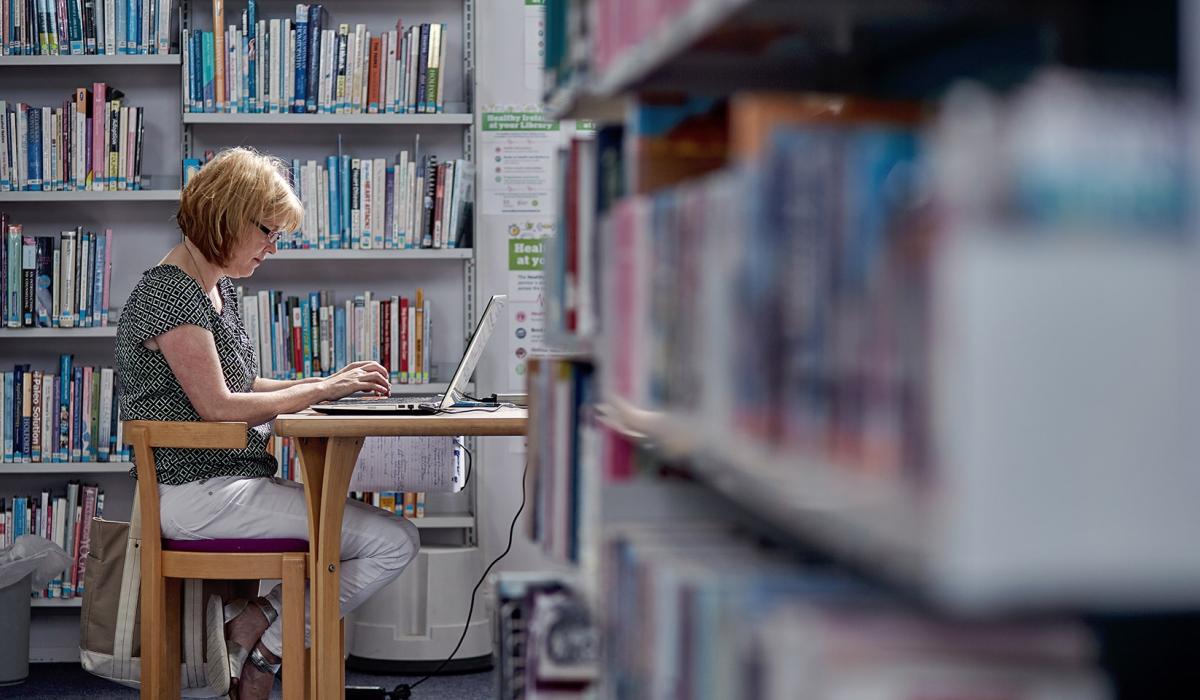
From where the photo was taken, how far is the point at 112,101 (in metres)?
3.66

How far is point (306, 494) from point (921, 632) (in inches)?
79.4

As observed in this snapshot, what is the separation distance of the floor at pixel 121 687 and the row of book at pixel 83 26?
5.80 feet

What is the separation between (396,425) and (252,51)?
1.62 metres

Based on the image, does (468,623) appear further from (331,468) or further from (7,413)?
(7,413)

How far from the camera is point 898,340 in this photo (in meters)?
0.67

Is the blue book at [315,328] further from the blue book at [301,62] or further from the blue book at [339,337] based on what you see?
the blue book at [301,62]

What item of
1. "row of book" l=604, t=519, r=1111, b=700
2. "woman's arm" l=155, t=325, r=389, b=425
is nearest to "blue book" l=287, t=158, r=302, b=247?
"woman's arm" l=155, t=325, r=389, b=425

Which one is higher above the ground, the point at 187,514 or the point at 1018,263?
the point at 1018,263

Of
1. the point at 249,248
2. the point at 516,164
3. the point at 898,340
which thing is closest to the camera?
the point at 898,340

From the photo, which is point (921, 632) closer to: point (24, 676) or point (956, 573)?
point (956, 573)

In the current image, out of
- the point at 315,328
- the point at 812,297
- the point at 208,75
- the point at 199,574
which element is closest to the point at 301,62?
the point at 208,75

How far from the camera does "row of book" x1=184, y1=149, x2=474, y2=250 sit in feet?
12.1

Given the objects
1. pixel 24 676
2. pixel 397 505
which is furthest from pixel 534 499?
pixel 24 676

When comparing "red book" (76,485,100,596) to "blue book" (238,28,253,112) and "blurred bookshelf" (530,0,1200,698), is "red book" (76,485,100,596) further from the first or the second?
"blurred bookshelf" (530,0,1200,698)
